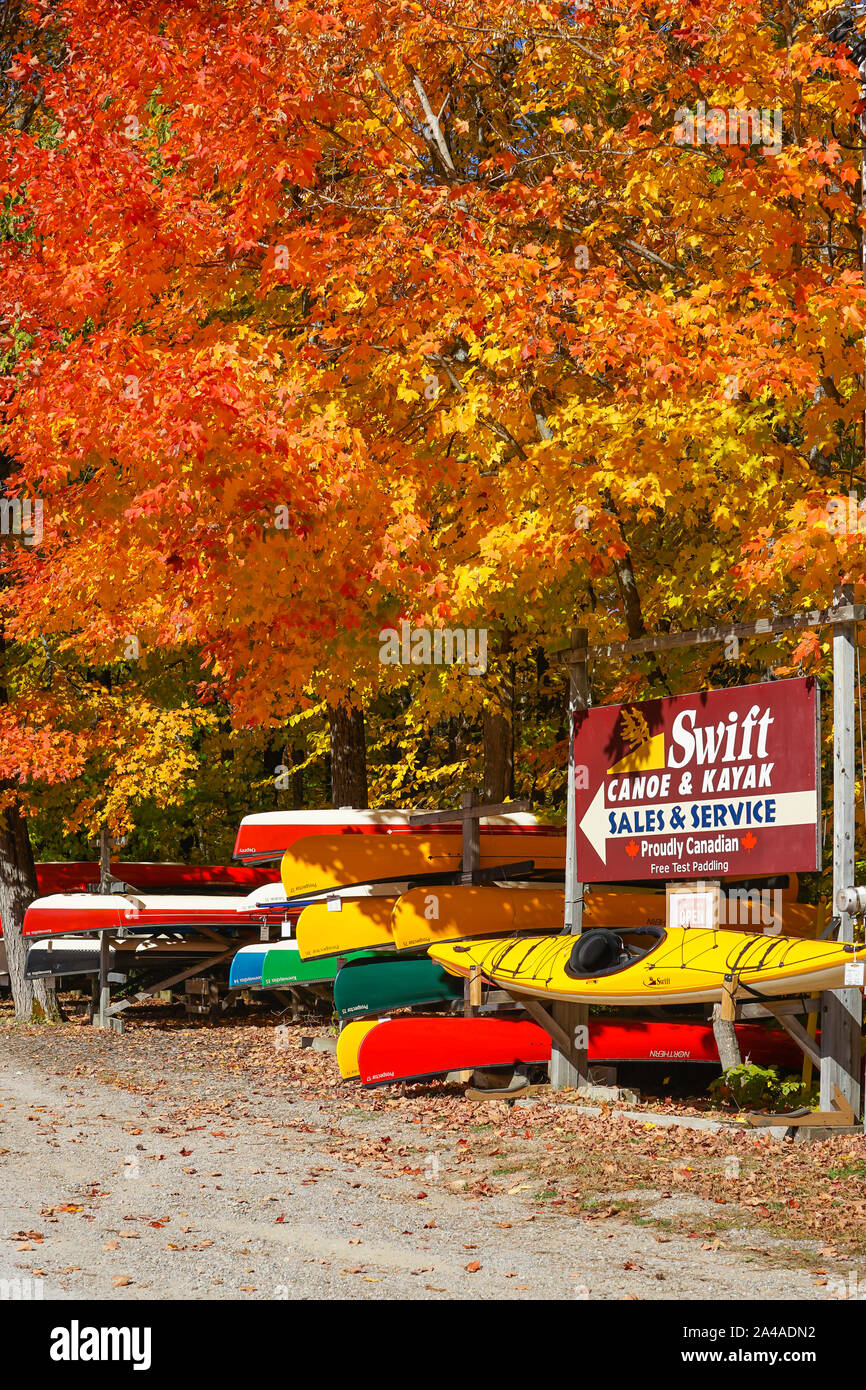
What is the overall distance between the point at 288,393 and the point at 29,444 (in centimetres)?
245

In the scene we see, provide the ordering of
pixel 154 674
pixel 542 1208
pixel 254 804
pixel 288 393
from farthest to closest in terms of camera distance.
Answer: pixel 254 804
pixel 154 674
pixel 288 393
pixel 542 1208

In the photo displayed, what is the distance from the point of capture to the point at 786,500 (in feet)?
32.3

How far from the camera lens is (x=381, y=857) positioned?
13820mm

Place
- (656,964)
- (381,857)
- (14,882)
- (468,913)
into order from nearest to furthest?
(656,964) → (468,913) → (381,857) → (14,882)

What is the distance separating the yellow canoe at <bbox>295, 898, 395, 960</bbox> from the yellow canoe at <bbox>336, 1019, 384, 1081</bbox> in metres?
1.96

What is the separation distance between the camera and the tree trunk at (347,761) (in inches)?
699

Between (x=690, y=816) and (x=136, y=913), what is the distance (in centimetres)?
953

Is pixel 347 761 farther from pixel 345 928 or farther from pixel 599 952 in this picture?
pixel 599 952

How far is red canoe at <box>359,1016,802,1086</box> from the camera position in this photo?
10.9 meters

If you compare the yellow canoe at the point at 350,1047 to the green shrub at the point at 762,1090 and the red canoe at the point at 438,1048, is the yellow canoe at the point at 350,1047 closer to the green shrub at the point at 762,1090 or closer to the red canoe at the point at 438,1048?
the red canoe at the point at 438,1048

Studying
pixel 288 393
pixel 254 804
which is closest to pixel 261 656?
pixel 288 393

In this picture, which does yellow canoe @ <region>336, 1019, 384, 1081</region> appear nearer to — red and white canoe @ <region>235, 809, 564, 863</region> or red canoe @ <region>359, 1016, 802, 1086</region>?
red canoe @ <region>359, 1016, 802, 1086</region>

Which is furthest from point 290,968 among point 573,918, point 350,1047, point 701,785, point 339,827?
point 701,785

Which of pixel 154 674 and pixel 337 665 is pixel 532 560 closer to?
pixel 337 665
